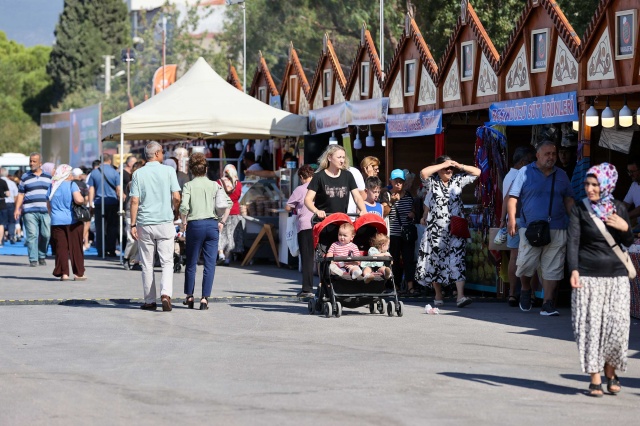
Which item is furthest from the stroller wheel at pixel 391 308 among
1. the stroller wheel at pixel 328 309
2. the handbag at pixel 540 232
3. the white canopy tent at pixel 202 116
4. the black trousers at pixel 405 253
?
the white canopy tent at pixel 202 116

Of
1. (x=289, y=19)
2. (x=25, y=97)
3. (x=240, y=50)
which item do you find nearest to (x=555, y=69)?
(x=289, y=19)

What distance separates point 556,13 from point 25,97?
91.3 metres

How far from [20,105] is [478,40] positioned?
86390 mm

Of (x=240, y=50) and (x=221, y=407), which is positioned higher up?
(x=240, y=50)

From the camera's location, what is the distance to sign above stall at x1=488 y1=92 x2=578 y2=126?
596 inches

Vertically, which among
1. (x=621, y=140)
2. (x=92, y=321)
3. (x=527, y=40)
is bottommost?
(x=92, y=321)

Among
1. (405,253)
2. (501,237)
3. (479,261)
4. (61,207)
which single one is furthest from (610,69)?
(61,207)

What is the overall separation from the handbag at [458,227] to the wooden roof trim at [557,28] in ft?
8.43

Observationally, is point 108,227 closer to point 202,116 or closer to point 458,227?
point 202,116

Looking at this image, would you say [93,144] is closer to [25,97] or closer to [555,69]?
[555,69]

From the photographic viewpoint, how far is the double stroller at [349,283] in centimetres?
1368

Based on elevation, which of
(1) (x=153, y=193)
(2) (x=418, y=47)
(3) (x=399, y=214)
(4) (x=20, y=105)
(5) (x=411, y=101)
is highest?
(4) (x=20, y=105)

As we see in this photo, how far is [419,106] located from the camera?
2088 centimetres

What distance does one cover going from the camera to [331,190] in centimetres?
1438
